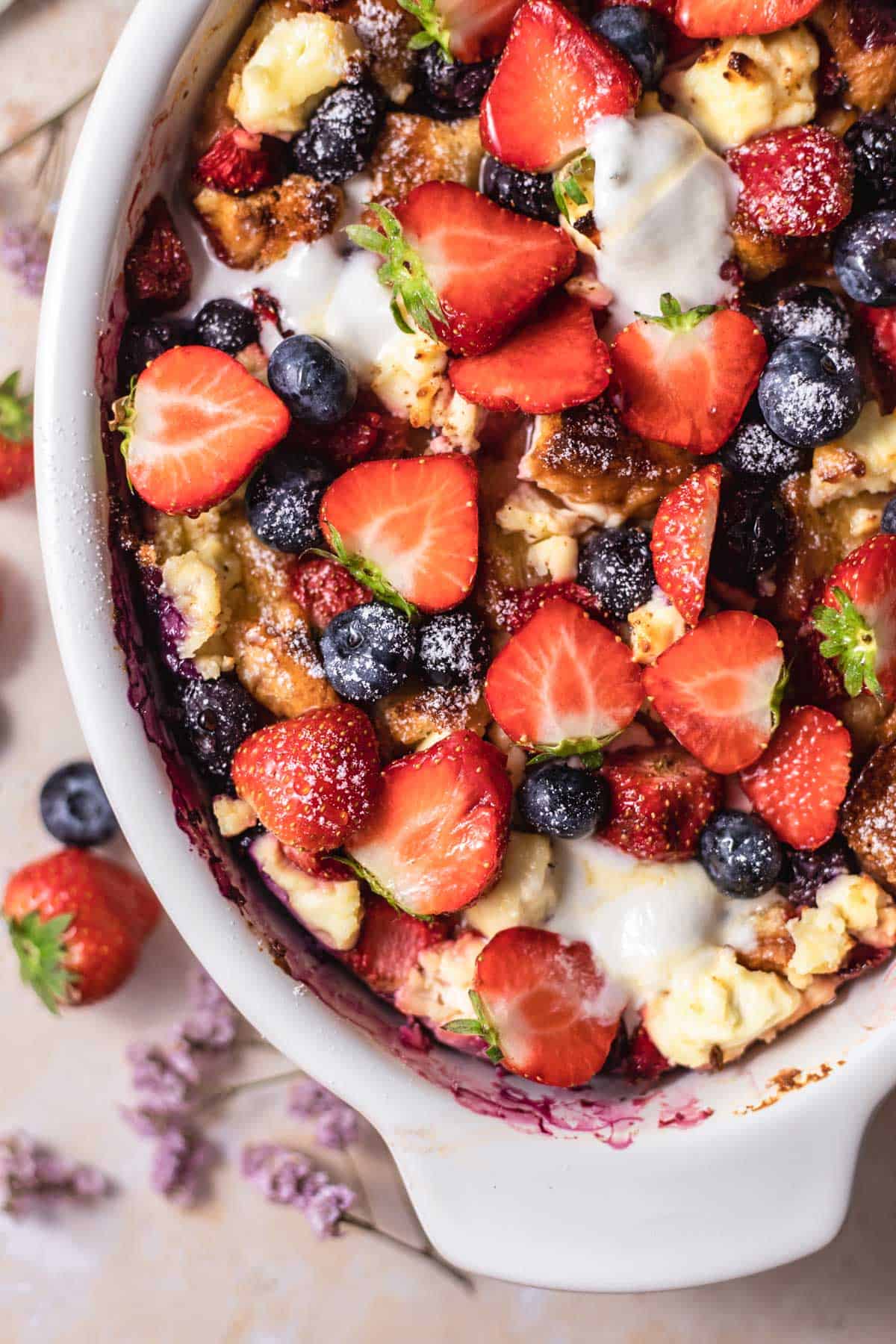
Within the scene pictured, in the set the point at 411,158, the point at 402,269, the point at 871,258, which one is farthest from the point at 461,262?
the point at 871,258

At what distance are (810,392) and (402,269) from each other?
54 cm

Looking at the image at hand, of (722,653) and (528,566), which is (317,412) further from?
(722,653)

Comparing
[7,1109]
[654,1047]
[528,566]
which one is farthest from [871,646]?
[7,1109]

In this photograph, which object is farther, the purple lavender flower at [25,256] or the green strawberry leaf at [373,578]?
the purple lavender flower at [25,256]

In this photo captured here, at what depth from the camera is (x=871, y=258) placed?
1624mm

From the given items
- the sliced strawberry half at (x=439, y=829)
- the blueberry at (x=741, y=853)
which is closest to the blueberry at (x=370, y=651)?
the sliced strawberry half at (x=439, y=829)

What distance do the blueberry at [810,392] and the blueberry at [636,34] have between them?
41 cm

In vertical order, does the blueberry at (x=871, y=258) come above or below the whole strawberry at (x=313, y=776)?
above

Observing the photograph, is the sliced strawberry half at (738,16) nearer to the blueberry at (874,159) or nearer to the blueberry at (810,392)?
the blueberry at (874,159)

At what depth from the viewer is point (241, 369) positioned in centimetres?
159

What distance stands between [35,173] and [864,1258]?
2.28 metres

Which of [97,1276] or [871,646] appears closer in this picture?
[871,646]

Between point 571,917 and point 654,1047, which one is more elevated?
point 571,917

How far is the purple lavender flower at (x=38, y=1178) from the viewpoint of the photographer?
84.1 inches
